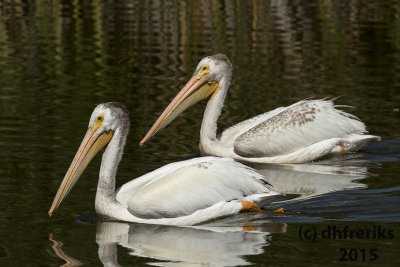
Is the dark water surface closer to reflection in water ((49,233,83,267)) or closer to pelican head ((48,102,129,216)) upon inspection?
reflection in water ((49,233,83,267))

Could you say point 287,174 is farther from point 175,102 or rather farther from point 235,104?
point 235,104

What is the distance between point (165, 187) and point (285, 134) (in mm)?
2772

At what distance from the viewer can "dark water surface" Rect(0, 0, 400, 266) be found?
19.8 feet

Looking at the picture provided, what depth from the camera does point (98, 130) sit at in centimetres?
671

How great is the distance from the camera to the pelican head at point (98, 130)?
6.67 metres

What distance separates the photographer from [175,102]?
9086mm

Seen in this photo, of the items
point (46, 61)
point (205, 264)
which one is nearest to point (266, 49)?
point (46, 61)

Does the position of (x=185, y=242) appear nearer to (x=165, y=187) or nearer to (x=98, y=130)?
(x=165, y=187)

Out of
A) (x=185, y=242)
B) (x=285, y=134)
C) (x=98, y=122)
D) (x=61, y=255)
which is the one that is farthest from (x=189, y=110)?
(x=61, y=255)

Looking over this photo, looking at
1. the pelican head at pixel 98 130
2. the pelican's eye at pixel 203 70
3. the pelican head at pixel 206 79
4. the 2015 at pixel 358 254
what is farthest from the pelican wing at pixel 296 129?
the 2015 at pixel 358 254

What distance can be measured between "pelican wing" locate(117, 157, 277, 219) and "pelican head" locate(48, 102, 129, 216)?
0.38 meters

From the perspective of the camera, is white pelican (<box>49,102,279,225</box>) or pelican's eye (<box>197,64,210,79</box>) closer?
white pelican (<box>49,102,279,225</box>)

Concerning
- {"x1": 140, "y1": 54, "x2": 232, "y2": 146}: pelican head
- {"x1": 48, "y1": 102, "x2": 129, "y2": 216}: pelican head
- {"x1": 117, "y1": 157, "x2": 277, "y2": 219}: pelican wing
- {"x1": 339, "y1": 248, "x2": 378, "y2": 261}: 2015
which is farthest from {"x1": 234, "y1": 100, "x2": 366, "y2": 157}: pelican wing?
{"x1": 339, "y1": 248, "x2": 378, "y2": 261}: 2015

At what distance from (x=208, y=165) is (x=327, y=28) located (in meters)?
11.8
